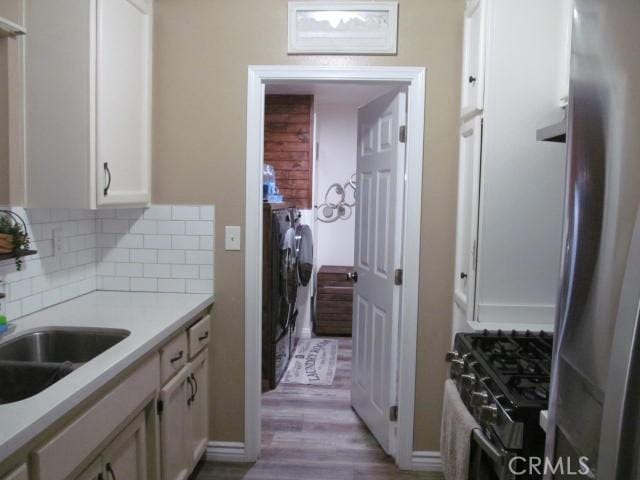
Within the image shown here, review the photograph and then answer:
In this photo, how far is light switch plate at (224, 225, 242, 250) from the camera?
8.29 ft

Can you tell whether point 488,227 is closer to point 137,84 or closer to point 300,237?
point 137,84

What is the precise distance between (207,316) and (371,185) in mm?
1222

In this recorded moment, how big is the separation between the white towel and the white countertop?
105 centimetres

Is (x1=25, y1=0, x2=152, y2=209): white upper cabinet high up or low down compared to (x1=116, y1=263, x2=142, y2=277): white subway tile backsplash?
up

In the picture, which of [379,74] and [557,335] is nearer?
[557,335]

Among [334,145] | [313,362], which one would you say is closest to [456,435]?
[313,362]

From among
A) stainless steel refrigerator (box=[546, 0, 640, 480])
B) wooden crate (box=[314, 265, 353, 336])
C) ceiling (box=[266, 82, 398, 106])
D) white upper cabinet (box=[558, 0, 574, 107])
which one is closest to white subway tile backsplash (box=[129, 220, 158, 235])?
white upper cabinet (box=[558, 0, 574, 107])

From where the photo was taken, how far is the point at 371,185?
2979 millimetres

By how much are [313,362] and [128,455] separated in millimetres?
2730

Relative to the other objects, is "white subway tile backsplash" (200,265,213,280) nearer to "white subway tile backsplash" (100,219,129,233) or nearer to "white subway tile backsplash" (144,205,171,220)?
"white subway tile backsplash" (144,205,171,220)

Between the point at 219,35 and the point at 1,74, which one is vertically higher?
the point at 219,35

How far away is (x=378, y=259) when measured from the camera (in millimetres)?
2826

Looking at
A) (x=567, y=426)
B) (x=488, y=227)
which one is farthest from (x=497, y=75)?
(x=567, y=426)

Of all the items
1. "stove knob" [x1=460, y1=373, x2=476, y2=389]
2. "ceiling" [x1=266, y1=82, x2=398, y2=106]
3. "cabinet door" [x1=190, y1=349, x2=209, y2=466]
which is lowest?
"cabinet door" [x1=190, y1=349, x2=209, y2=466]
